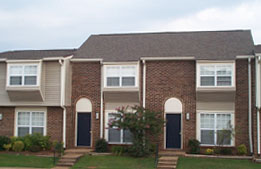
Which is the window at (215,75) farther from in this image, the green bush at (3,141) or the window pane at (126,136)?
the green bush at (3,141)

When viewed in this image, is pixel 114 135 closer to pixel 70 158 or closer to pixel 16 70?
pixel 70 158

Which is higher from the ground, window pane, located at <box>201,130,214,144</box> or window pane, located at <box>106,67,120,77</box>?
window pane, located at <box>106,67,120,77</box>

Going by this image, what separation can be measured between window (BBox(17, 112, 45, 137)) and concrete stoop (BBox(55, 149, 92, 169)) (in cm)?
260

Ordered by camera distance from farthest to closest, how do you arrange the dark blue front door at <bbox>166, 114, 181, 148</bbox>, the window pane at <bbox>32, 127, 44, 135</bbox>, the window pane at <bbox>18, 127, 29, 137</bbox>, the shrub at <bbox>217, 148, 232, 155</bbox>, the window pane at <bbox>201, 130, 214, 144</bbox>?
1. the window pane at <bbox>18, 127, 29, 137</bbox>
2. the window pane at <bbox>32, 127, 44, 135</bbox>
3. the dark blue front door at <bbox>166, 114, 181, 148</bbox>
4. the window pane at <bbox>201, 130, 214, 144</bbox>
5. the shrub at <bbox>217, 148, 232, 155</bbox>

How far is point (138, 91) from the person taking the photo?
20.7 metres

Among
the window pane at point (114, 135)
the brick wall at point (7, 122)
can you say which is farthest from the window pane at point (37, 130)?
the window pane at point (114, 135)

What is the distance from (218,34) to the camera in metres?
24.1

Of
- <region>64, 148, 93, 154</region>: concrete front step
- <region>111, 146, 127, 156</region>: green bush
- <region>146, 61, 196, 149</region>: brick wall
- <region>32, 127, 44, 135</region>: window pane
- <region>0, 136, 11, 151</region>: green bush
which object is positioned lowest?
<region>64, 148, 93, 154</region>: concrete front step

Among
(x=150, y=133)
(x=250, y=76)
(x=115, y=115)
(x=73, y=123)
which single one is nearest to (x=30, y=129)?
(x=73, y=123)

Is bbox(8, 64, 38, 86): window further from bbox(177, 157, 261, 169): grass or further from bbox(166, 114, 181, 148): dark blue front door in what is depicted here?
bbox(177, 157, 261, 169): grass

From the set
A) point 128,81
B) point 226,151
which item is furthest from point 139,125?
point 226,151

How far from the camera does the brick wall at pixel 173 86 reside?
67.5ft

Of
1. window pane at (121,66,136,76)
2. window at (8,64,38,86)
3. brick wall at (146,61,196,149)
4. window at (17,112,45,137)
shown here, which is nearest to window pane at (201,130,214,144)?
brick wall at (146,61,196,149)

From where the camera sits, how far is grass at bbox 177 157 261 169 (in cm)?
1705
